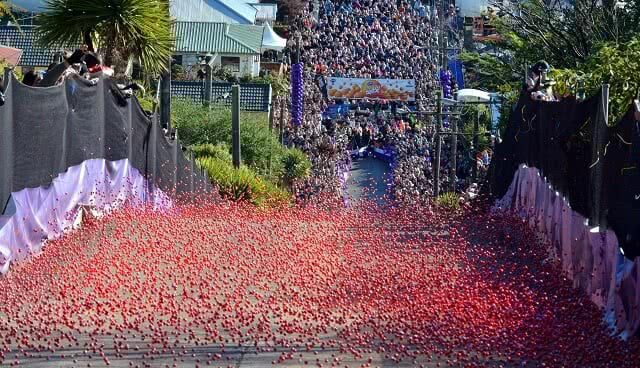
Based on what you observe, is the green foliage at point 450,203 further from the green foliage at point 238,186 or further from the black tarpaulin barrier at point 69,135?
the black tarpaulin barrier at point 69,135

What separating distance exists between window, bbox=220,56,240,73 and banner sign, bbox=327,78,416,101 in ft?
21.7

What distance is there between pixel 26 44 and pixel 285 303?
47.3 meters

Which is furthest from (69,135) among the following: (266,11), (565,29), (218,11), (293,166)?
(266,11)

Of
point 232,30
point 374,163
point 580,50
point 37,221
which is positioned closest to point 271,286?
point 37,221

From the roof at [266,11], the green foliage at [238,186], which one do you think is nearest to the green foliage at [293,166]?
the green foliage at [238,186]

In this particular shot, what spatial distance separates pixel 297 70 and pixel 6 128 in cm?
4397

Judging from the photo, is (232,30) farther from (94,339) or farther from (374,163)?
(94,339)

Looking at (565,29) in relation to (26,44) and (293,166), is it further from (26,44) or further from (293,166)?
(26,44)

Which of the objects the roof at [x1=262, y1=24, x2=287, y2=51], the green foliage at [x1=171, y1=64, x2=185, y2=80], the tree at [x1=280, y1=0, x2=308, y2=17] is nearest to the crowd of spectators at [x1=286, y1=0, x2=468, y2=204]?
the roof at [x1=262, y1=24, x2=287, y2=51]

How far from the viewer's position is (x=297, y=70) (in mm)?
54000

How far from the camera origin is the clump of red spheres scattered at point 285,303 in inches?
327

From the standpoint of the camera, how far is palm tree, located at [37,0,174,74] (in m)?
21.4

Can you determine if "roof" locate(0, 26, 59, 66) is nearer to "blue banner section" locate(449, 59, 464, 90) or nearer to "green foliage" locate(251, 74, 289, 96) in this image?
"green foliage" locate(251, 74, 289, 96)

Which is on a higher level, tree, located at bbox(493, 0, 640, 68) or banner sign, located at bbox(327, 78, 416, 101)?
tree, located at bbox(493, 0, 640, 68)
